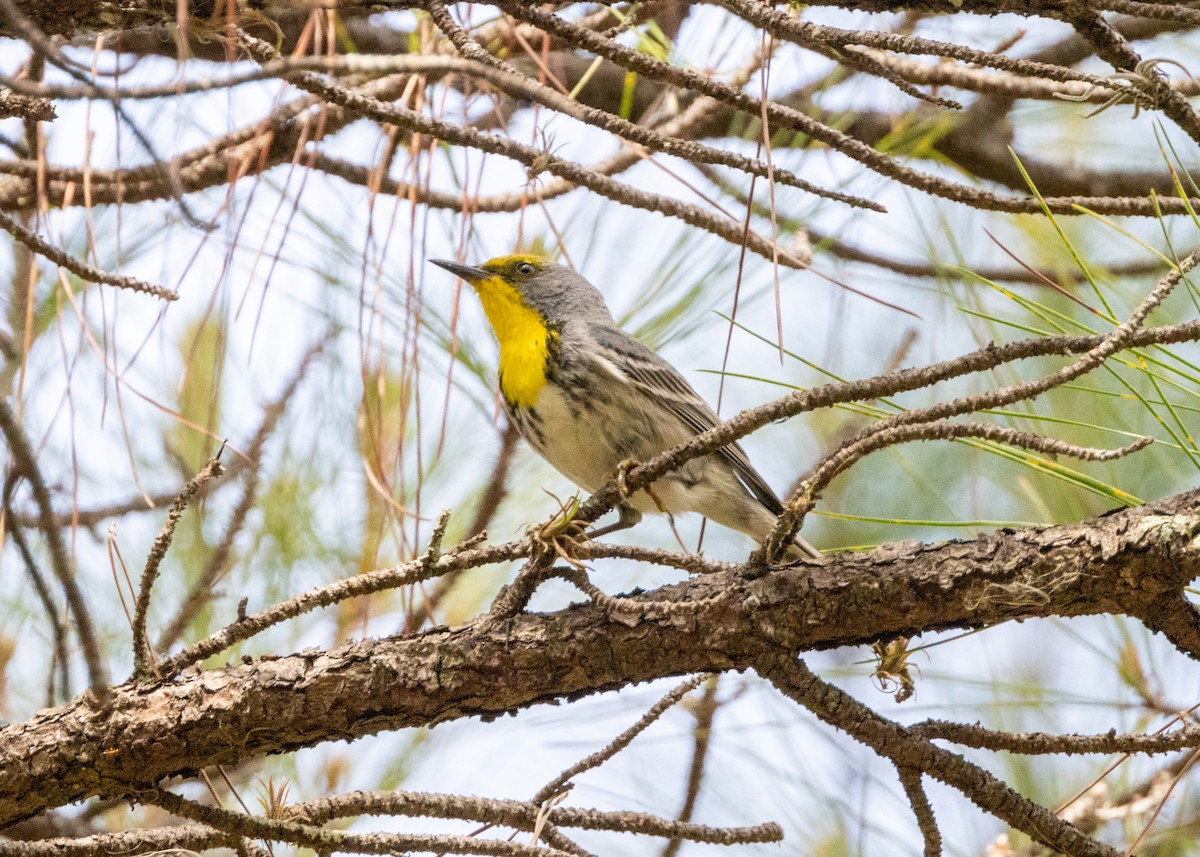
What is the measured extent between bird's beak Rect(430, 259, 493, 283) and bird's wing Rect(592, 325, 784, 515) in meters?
0.35

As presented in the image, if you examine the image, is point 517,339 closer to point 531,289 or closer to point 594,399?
point 531,289

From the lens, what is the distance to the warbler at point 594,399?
2.97m

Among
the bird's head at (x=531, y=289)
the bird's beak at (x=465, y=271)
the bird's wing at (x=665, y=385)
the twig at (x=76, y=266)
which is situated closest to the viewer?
the twig at (x=76, y=266)

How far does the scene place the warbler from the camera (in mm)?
2967

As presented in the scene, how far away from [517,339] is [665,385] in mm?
423

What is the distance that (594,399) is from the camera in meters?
2.98

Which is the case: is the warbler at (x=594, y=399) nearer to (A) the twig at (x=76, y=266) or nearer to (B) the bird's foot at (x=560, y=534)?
(B) the bird's foot at (x=560, y=534)

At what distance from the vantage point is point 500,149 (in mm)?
1833

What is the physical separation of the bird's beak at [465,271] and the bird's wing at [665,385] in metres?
0.35

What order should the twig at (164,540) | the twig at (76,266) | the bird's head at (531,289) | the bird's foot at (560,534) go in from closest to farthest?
the twig at (164,540) < the twig at (76,266) < the bird's foot at (560,534) < the bird's head at (531,289)

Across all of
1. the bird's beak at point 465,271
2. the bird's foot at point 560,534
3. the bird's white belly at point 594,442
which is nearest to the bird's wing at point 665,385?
the bird's white belly at point 594,442

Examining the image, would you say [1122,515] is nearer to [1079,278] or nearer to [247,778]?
[1079,278]

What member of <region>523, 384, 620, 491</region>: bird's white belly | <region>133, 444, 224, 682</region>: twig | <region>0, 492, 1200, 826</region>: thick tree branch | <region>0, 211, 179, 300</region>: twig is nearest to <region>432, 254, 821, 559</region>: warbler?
<region>523, 384, 620, 491</region>: bird's white belly

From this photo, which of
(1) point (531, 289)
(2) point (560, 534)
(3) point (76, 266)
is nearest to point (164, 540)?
(3) point (76, 266)
